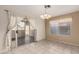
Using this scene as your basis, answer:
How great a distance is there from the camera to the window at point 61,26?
4.90 m

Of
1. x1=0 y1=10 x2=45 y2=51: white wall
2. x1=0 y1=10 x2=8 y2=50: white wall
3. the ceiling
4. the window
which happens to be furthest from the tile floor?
the ceiling

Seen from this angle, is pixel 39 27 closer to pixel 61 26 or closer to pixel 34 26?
pixel 34 26

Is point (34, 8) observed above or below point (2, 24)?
above

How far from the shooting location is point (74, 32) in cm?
450

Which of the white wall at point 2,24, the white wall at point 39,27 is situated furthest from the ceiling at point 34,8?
the white wall at point 39,27

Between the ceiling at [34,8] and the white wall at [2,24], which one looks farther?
the white wall at [2,24]

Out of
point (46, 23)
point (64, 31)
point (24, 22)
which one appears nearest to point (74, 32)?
point (64, 31)

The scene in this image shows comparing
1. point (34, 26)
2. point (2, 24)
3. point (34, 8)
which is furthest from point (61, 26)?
point (2, 24)

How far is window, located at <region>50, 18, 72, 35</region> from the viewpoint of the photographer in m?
4.90

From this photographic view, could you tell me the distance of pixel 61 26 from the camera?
17.6 feet

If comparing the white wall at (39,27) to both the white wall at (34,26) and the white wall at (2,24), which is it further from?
the white wall at (2,24)

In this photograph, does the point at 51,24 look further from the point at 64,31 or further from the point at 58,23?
the point at 64,31

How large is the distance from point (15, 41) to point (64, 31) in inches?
118
